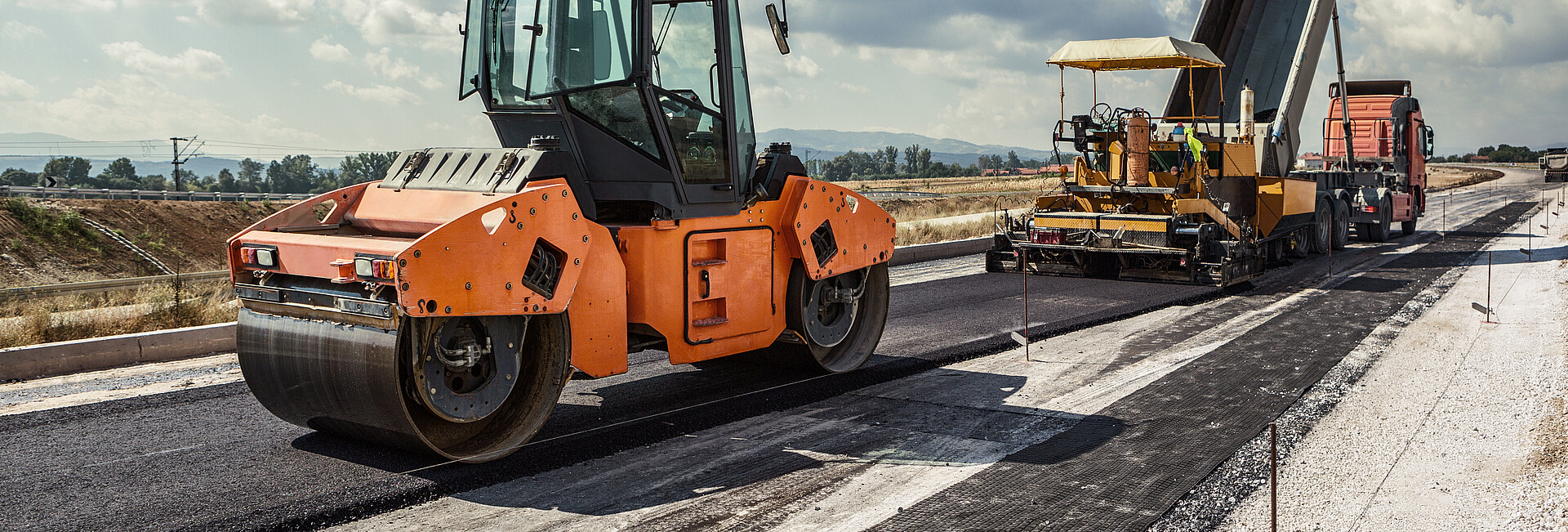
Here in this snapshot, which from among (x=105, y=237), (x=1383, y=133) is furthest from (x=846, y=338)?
(x=105, y=237)

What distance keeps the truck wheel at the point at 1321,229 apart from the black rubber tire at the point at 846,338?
1143cm

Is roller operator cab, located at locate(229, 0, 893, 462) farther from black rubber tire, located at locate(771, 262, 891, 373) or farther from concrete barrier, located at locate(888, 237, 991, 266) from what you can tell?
concrete barrier, located at locate(888, 237, 991, 266)

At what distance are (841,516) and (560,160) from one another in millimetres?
2342

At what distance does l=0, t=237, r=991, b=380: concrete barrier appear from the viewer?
695 cm

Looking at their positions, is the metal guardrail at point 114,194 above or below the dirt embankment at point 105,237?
above

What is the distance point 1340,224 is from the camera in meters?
17.7

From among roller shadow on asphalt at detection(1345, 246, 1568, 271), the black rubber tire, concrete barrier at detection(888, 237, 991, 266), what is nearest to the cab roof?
concrete barrier at detection(888, 237, 991, 266)

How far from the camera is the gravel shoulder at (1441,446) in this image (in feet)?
14.2

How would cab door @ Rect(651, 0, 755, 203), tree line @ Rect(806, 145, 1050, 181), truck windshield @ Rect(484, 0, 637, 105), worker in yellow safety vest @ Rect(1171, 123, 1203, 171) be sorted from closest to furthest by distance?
truck windshield @ Rect(484, 0, 637, 105) → cab door @ Rect(651, 0, 755, 203) → worker in yellow safety vest @ Rect(1171, 123, 1203, 171) → tree line @ Rect(806, 145, 1050, 181)

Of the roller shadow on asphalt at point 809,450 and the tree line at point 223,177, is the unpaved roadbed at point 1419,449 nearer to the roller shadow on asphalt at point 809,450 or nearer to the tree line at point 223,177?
the roller shadow on asphalt at point 809,450

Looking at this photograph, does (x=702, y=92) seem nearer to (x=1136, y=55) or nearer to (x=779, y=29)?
(x=779, y=29)

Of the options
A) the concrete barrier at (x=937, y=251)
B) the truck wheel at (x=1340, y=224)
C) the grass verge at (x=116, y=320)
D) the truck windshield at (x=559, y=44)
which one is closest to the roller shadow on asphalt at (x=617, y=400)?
the truck windshield at (x=559, y=44)

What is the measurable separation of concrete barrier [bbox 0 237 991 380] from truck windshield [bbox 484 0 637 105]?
3897mm

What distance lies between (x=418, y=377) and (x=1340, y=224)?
56.4 feet
